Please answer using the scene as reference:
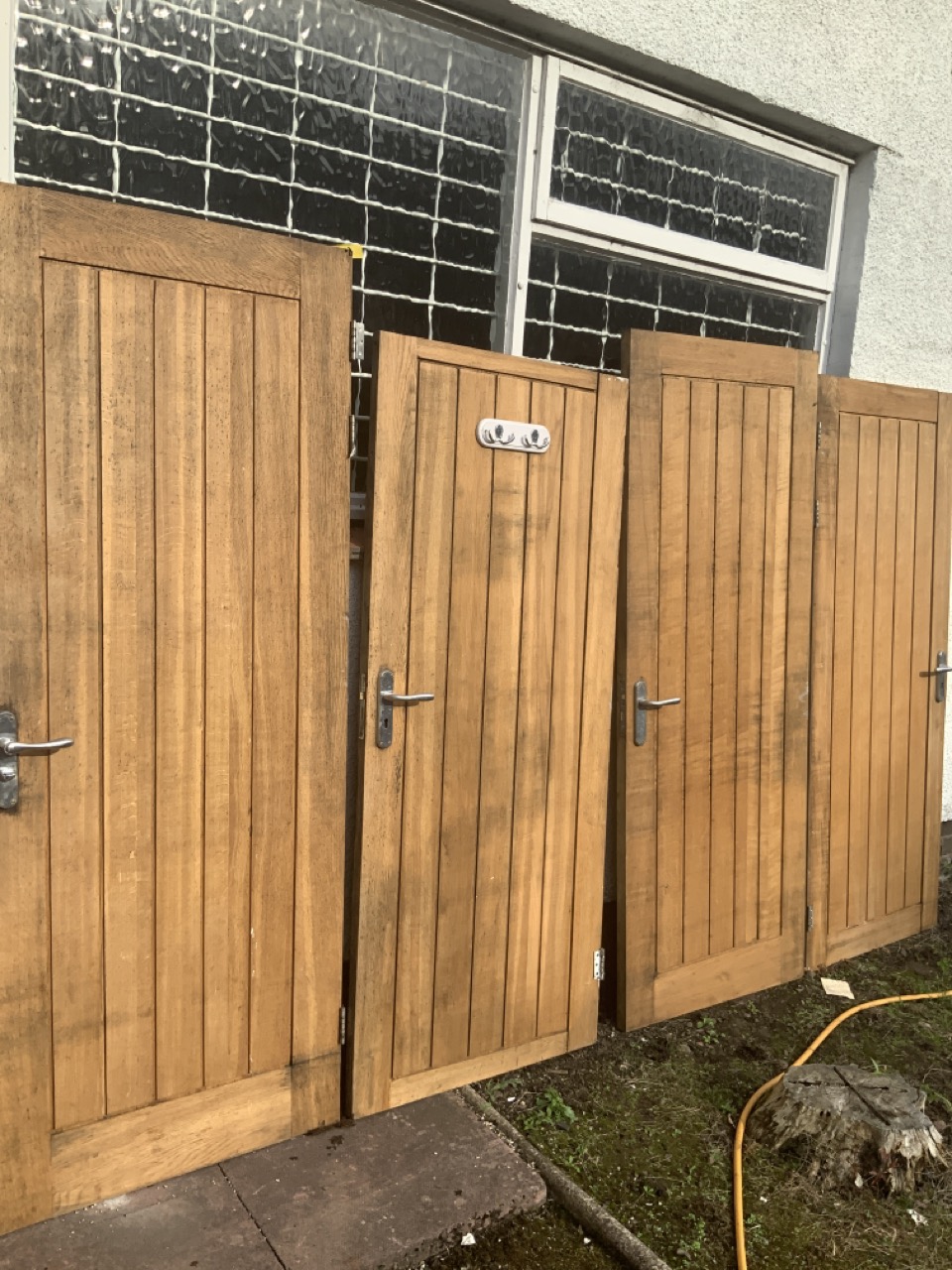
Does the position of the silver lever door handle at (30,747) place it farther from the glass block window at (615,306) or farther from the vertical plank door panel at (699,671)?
the glass block window at (615,306)

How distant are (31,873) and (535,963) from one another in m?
1.67

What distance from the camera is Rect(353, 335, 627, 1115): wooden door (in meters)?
3.01

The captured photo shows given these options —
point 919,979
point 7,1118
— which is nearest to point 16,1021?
point 7,1118

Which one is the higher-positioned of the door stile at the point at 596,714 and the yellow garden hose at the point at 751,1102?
the door stile at the point at 596,714

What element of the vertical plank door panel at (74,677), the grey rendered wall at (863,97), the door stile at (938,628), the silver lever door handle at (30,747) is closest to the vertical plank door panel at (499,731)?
the vertical plank door panel at (74,677)

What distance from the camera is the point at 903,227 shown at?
16.0 ft

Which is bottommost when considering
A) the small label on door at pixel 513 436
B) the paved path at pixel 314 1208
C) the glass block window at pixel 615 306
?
the paved path at pixel 314 1208

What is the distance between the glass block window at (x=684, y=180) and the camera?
13.0 feet

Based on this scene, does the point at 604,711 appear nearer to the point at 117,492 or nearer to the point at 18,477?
the point at 117,492

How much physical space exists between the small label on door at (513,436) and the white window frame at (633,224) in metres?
0.82

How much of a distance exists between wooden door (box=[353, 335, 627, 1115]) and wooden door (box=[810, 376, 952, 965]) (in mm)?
1147

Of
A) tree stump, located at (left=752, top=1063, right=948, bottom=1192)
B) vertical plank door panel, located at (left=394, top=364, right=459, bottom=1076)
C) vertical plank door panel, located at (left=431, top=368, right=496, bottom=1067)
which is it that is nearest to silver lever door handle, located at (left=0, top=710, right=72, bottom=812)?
vertical plank door panel, located at (left=394, top=364, right=459, bottom=1076)

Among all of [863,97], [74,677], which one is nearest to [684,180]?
[863,97]

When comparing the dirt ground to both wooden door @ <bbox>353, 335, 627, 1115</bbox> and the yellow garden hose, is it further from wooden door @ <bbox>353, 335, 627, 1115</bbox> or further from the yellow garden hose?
wooden door @ <bbox>353, 335, 627, 1115</bbox>
